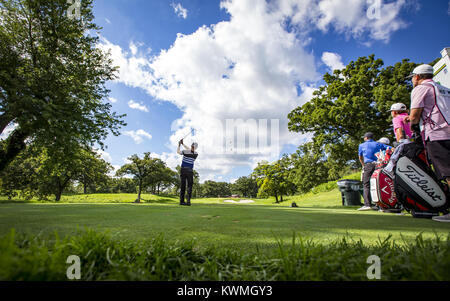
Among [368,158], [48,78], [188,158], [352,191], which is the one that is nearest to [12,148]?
[48,78]

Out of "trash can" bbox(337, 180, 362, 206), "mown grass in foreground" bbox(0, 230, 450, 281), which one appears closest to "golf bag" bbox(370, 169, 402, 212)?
"mown grass in foreground" bbox(0, 230, 450, 281)

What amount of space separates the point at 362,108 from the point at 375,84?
4276mm

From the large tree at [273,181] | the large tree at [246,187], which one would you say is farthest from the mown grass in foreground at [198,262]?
the large tree at [246,187]

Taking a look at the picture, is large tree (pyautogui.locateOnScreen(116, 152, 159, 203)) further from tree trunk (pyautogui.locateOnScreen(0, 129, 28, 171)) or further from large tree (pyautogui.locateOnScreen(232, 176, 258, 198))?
large tree (pyautogui.locateOnScreen(232, 176, 258, 198))

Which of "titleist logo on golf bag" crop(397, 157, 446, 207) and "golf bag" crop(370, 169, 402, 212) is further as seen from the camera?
"golf bag" crop(370, 169, 402, 212)

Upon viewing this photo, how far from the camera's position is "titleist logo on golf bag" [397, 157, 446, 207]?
3.26m

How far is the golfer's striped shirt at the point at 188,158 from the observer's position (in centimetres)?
847

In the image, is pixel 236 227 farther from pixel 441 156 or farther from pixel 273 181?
pixel 273 181

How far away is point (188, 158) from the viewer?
8602 millimetres

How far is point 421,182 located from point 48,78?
41.1ft

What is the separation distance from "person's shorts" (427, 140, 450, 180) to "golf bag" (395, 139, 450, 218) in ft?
1.54

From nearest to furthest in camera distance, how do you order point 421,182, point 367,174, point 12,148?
1. point 421,182
2. point 367,174
3. point 12,148
